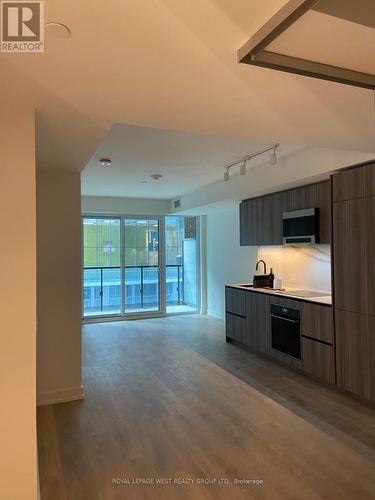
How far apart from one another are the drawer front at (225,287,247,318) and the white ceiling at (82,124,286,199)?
5.99 feet

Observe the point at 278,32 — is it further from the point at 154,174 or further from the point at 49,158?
the point at 154,174

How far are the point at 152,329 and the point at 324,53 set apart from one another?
5852 millimetres

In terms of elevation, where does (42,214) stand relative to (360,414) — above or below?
above

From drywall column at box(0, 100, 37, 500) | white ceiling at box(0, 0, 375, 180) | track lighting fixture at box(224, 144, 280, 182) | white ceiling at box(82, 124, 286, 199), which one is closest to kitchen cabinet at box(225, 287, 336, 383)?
track lighting fixture at box(224, 144, 280, 182)

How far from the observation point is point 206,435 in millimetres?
2881

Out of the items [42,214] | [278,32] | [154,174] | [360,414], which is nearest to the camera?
[278,32]

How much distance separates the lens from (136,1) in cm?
117

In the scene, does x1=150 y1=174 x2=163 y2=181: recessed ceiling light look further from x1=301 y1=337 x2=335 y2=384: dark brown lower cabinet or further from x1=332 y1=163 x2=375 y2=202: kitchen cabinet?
x1=301 y1=337 x2=335 y2=384: dark brown lower cabinet

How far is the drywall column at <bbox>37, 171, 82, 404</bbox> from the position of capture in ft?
11.5

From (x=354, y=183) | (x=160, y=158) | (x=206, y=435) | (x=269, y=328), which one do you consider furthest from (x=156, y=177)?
(x=206, y=435)

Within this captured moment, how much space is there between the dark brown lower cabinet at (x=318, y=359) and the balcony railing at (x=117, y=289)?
4.52 m

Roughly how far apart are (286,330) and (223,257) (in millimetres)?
3258

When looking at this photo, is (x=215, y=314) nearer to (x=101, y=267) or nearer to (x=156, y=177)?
(x=101, y=267)

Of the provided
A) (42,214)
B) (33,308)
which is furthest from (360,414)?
(42,214)
